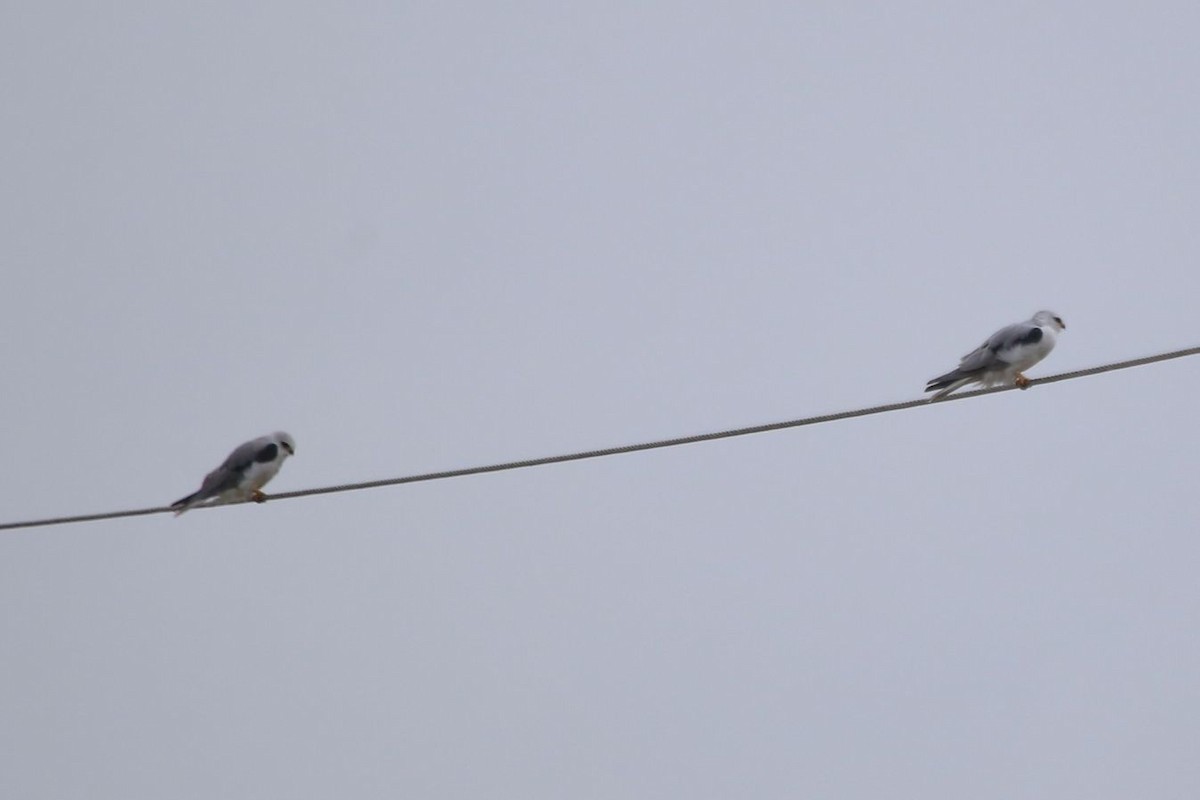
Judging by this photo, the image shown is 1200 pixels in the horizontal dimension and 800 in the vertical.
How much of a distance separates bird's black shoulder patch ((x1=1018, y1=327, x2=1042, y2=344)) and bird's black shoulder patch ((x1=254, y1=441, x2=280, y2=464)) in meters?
5.34

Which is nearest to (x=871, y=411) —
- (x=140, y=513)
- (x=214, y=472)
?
(x=140, y=513)

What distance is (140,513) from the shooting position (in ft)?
37.7

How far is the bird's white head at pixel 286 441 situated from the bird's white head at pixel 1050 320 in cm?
550

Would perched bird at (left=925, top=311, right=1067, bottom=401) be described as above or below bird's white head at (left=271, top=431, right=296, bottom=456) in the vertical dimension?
above

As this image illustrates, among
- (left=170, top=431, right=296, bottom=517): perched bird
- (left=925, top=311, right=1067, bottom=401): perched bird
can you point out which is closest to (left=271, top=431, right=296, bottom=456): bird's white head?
(left=170, top=431, right=296, bottom=517): perched bird

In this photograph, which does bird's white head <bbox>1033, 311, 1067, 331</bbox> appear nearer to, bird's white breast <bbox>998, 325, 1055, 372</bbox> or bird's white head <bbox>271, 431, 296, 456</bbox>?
bird's white breast <bbox>998, 325, 1055, 372</bbox>

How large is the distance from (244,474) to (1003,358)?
5.38 metres

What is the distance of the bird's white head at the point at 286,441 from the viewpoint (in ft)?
51.8

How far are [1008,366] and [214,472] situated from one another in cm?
569

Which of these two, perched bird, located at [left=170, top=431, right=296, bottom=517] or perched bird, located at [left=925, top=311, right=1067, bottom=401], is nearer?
perched bird, located at [left=925, top=311, right=1067, bottom=401]

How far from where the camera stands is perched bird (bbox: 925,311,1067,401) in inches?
569

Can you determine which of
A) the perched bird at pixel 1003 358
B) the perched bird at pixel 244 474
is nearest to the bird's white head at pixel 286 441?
the perched bird at pixel 244 474

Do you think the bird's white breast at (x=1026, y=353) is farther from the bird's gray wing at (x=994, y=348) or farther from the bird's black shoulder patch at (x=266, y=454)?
the bird's black shoulder patch at (x=266, y=454)

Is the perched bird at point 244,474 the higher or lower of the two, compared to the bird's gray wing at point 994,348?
lower
